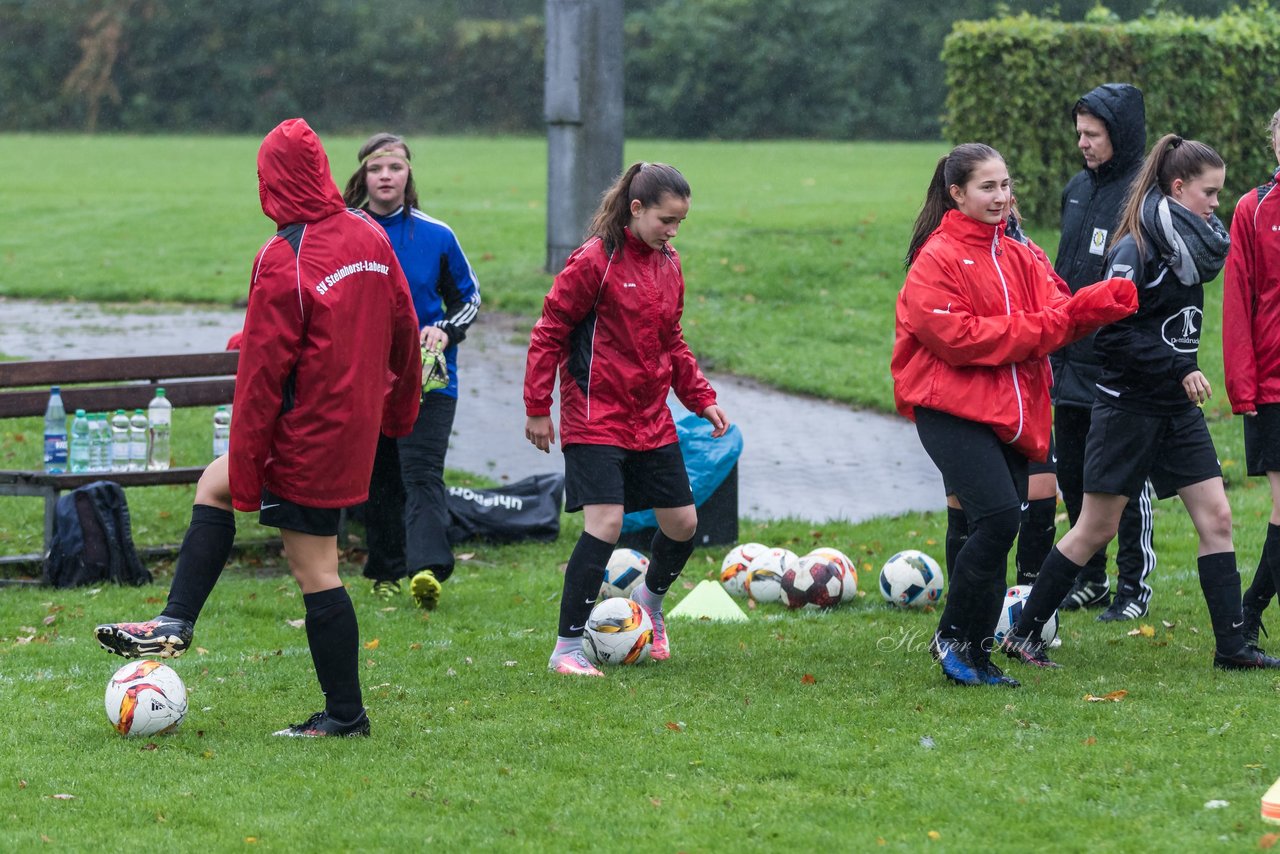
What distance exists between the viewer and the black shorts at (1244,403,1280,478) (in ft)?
19.4

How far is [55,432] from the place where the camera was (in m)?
8.52

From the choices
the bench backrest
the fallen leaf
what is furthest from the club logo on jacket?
the bench backrest

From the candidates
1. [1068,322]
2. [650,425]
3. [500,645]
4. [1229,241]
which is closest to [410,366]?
[650,425]

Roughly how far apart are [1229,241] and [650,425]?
224 centimetres

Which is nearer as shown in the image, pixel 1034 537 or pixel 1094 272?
pixel 1094 272

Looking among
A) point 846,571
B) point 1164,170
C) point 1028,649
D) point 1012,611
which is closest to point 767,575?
point 846,571

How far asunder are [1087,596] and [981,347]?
2324 millimetres

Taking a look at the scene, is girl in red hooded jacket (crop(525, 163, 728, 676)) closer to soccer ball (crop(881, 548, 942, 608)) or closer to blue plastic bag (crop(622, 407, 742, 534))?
soccer ball (crop(881, 548, 942, 608))

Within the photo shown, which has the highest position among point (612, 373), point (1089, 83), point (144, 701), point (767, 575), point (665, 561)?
point (1089, 83)

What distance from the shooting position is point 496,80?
59438 mm

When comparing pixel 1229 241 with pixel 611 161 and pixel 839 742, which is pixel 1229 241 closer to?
pixel 839 742

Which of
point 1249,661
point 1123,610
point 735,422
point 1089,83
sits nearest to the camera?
point 1249,661

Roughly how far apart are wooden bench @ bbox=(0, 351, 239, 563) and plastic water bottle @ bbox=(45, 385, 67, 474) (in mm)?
51

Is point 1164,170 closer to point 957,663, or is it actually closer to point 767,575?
point 957,663
